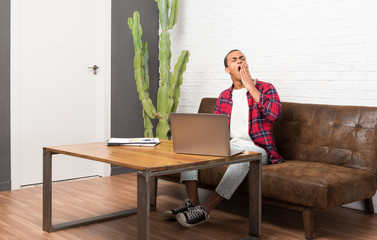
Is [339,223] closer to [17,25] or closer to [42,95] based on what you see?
[42,95]

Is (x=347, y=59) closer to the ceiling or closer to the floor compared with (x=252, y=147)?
closer to the ceiling

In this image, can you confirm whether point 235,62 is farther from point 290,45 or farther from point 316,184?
point 316,184

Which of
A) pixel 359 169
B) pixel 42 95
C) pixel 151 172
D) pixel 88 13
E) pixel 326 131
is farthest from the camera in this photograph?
pixel 88 13

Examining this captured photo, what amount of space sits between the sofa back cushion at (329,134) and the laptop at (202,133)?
999mm

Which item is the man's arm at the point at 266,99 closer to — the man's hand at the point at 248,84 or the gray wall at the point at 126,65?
the man's hand at the point at 248,84

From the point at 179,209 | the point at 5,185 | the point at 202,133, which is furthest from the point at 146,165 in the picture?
the point at 5,185

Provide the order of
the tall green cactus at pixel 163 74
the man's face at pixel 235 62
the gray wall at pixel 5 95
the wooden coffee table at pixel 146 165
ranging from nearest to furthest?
the wooden coffee table at pixel 146 165 → the man's face at pixel 235 62 → the gray wall at pixel 5 95 → the tall green cactus at pixel 163 74

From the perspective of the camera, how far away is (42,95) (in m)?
4.18

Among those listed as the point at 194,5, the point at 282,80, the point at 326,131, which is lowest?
the point at 326,131

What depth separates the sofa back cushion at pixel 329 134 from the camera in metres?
3.01

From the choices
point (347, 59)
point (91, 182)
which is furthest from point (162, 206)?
point (347, 59)

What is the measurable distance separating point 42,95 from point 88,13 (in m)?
0.89

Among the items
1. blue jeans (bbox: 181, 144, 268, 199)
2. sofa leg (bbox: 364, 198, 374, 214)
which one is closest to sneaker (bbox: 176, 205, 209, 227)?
blue jeans (bbox: 181, 144, 268, 199)

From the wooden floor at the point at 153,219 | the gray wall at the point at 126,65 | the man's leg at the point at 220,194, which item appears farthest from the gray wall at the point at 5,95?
the man's leg at the point at 220,194
